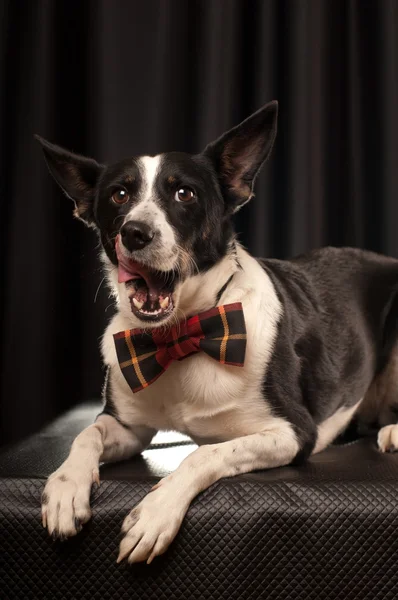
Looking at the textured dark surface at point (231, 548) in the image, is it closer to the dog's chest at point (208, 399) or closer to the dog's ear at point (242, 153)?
the dog's chest at point (208, 399)

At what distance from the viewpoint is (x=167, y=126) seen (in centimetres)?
321

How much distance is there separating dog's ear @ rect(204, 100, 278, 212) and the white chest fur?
0.20 m

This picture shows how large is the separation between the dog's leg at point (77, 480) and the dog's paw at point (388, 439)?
30.8 inches

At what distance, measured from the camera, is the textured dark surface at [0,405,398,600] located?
1558 millimetres

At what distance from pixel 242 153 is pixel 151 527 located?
3.45 ft

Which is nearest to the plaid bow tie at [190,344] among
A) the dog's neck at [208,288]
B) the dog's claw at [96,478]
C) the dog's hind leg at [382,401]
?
the dog's neck at [208,288]

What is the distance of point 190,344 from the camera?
187 centimetres

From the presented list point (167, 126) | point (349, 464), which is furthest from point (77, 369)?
point (349, 464)

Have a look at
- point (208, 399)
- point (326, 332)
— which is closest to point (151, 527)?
point (208, 399)

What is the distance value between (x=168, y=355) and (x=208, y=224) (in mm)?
Answer: 367

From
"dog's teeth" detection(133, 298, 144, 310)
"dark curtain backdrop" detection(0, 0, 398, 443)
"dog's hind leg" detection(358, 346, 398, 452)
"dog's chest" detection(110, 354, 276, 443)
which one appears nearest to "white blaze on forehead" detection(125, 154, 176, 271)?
"dog's teeth" detection(133, 298, 144, 310)

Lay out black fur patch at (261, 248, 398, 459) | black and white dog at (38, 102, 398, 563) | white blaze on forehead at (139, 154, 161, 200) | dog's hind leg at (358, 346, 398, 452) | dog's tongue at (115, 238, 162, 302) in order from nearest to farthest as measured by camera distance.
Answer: black and white dog at (38, 102, 398, 563) < dog's tongue at (115, 238, 162, 302) < white blaze on forehead at (139, 154, 161, 200) < black fur patch at (261, 248, 398, 459) < dog's hind leg at (358, 346, 398, 452)

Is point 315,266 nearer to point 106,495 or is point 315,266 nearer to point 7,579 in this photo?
point 106,495

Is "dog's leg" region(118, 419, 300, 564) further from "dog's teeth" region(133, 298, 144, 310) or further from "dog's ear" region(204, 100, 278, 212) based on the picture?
"dog's ear" region(204, 100, 278, 212)
